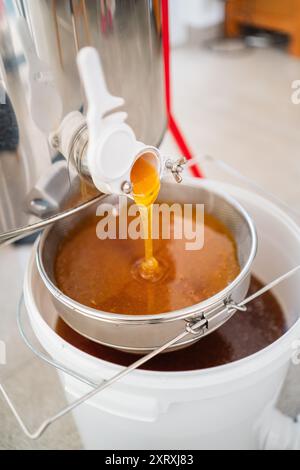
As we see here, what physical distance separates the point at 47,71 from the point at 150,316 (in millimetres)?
332

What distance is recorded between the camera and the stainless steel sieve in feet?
2.00

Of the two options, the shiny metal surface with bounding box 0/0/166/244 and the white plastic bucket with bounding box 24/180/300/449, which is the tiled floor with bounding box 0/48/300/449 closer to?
the white plastic bucket with bounding box 24/180/300/449

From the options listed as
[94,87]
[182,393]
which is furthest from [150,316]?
[94,87]

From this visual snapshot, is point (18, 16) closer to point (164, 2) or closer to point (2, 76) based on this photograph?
point (2, 76)

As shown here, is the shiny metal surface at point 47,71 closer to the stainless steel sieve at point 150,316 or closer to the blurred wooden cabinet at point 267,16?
the stainless steel sieve at point 150,316

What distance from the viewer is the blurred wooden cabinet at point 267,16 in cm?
258

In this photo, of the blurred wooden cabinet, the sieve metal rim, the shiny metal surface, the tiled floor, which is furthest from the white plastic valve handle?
the blurred wooden cabinet

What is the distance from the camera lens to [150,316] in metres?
0.61

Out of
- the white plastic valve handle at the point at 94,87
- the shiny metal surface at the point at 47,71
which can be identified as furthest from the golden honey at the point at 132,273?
the white plastic valve handle at the point at 94,87

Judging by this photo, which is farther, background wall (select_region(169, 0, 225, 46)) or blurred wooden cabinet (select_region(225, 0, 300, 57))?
background wall (select_region(169, 0, 225, 46))

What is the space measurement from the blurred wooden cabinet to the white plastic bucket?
2127 millimetres

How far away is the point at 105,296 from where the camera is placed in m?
0.72
